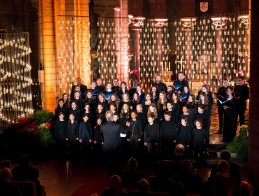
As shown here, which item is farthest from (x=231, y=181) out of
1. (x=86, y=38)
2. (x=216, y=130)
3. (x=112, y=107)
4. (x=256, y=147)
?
(x=86, y=38)

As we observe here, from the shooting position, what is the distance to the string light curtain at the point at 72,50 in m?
20.1

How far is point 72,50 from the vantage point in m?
20.9

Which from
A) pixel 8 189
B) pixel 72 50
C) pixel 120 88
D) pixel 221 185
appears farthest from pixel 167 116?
pixel 72 50

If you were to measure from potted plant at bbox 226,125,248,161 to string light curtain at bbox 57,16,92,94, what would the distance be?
25.1 feet

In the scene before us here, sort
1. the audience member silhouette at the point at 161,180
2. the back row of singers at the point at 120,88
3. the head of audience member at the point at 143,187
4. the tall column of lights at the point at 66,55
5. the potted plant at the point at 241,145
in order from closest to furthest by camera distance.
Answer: the head of audience member at the point at 143,187
the audience member silhouette at the point at 161,180
the potted plant at the point at 241,145
the back row of singers at the point at 120,88
the tall column of lights at the point at 66,55

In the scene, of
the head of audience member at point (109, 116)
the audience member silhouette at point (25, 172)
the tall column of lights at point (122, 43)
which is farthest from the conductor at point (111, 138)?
the tall column of lights at point (122, 43)

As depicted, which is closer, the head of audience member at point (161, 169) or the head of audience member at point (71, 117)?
the head of audience member at point (161, 169)

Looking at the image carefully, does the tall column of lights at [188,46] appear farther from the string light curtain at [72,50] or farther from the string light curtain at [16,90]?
the string light curtain at [16,90]

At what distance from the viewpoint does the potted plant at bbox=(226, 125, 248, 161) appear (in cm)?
1449

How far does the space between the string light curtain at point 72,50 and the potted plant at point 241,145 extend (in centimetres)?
764

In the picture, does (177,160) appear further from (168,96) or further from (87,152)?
(168,96)

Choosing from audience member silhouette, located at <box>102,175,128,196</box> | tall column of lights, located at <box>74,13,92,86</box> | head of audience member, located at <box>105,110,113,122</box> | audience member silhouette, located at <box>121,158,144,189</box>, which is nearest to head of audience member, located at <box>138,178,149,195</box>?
audience member silhouette, located at <box>102,175,128,196</box>

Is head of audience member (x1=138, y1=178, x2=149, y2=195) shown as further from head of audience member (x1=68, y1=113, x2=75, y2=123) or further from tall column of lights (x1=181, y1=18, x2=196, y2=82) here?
tall column of lights (x1=181, y1=18, x2=196, y2=82)

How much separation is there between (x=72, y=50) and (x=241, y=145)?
8.87 m
